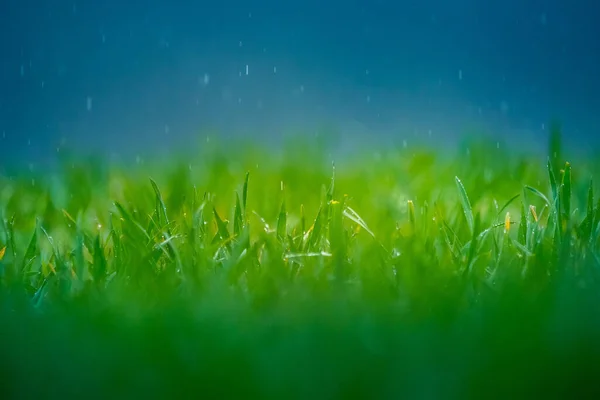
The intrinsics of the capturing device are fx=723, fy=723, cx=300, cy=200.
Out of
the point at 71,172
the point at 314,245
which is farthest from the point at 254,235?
the point at 71,172

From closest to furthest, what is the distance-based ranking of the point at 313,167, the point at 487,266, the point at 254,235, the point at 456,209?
the point at 487,266
the point at 254,235
the point at 456,209
the point at 313,167

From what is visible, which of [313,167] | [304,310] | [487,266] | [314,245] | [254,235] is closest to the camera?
[304,310]

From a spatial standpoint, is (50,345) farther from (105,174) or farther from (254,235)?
(105,174)

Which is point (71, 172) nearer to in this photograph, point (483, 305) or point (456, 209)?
point (456, 209)

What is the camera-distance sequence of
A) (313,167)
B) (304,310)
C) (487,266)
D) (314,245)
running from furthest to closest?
(313,167)
(314,245)
(487,266)
(304,310)

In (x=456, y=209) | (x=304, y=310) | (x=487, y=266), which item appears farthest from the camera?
(x=456, y=209)

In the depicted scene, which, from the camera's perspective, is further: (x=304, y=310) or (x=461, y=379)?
(x=304, y=310)

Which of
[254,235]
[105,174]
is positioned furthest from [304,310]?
[105,174]

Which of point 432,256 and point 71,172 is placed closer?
point 432,256

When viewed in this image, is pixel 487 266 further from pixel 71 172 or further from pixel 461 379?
pixel 71 172
